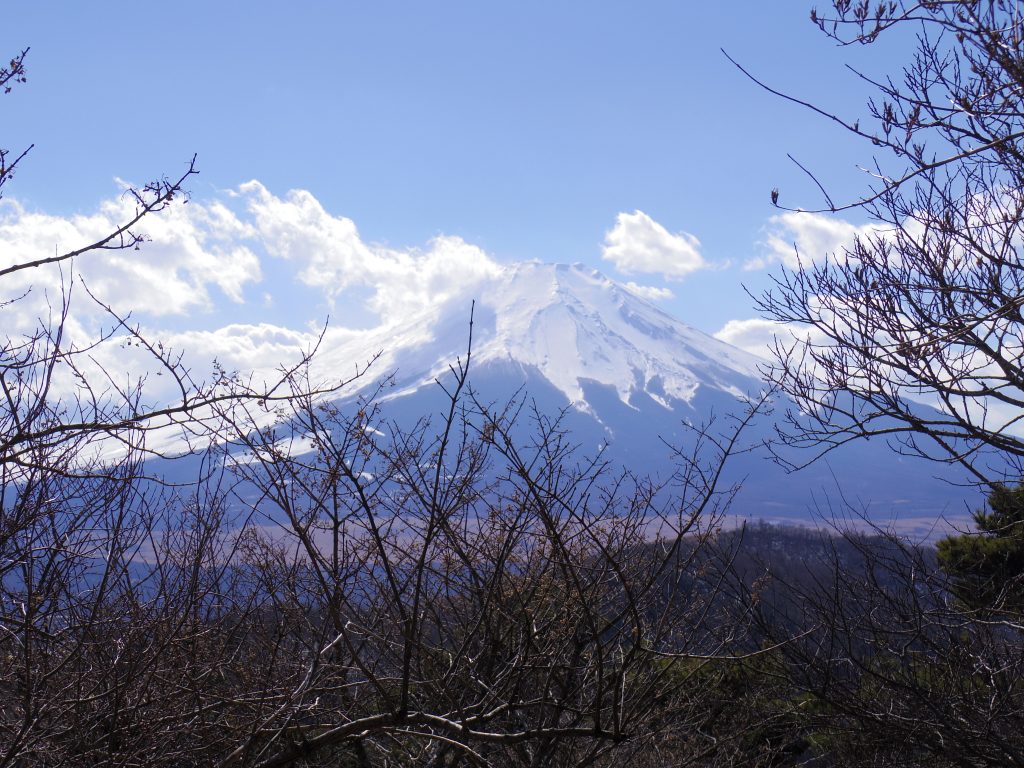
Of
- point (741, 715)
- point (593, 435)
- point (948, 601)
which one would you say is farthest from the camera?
point (593, 435)

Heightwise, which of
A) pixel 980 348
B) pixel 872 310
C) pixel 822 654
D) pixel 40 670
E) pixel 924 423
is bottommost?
pixel 822 654

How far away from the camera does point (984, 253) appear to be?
5707mm

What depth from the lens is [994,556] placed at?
9.16 metres

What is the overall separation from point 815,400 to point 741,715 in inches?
208

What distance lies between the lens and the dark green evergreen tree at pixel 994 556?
617cm

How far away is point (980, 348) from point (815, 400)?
106 centimetres

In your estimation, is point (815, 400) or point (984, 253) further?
point (815, 400)

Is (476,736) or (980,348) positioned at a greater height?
(980,348)

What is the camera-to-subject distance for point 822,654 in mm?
7660

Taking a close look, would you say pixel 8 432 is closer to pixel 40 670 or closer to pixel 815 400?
pixel 40 670

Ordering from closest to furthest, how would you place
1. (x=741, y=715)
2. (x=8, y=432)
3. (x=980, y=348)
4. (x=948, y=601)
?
(x=8, y=432), (x=980, y=348), (x=948, y=601), (x=741, y=715)

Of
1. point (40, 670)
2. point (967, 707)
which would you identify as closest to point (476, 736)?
point (40, 670)

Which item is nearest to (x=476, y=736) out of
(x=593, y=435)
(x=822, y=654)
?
(x=822, y=654)

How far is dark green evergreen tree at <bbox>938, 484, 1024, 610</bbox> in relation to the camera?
6.17 metres
